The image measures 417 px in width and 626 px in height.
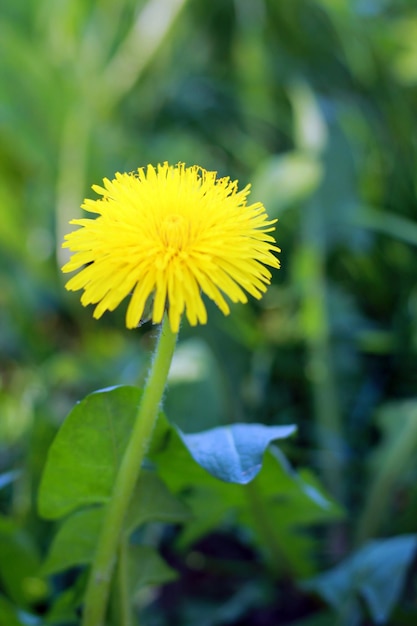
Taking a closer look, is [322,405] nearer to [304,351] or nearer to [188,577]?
[304,351]

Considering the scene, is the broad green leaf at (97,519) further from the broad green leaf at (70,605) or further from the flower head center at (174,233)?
the flower head center at (174,233)

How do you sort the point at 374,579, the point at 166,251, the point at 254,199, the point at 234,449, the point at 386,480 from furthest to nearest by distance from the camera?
the point at 254,199 → the point at 386,480 → the point at 374,579 → the point at 234,449 → the point at 166,251

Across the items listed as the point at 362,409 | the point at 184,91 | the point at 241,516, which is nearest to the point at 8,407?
the point at 241,516

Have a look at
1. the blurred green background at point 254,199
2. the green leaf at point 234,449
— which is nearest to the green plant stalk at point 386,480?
the blurred green background at point 254,199

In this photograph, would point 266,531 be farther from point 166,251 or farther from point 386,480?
point 166,251

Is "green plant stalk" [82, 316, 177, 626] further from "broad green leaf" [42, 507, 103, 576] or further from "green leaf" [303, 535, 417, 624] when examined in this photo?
"green leaf" [303, 535, 417, 624]

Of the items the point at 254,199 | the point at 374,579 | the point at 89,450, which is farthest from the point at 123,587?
the point at 254,199
